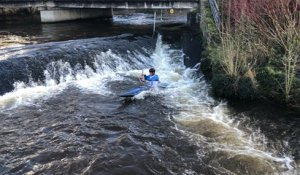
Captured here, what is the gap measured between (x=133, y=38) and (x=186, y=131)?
15904 mm

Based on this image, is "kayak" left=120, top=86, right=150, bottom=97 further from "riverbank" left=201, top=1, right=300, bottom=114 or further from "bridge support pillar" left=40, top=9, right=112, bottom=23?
"bridge support pillar" left=40, top=9, right=112, bottom=23

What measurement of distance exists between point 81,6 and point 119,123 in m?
23.9

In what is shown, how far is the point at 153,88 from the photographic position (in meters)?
17.5

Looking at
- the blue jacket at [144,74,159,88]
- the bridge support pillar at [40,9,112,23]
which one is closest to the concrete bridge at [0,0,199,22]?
the bridge support pillar at [40,9,112,23]

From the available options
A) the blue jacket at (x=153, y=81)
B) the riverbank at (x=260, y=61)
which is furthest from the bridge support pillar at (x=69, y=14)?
the riverbank at (x=260, y=61)

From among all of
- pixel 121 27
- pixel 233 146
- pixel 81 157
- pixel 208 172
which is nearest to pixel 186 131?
pixel 233 146

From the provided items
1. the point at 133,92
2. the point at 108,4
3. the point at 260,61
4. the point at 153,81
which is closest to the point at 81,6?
the point at 108,4

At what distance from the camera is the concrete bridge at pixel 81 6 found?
33.7m

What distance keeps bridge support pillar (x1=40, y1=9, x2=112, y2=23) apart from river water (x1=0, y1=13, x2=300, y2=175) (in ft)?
49.9

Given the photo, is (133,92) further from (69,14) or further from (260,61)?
(69,14)

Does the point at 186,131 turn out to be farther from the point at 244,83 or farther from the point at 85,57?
the point at 85,57

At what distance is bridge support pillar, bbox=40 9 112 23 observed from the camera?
37062mm

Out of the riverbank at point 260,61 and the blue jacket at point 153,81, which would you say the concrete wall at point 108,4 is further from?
the blue jacket at point 153,81

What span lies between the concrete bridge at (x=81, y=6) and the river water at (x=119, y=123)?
38.9ft
